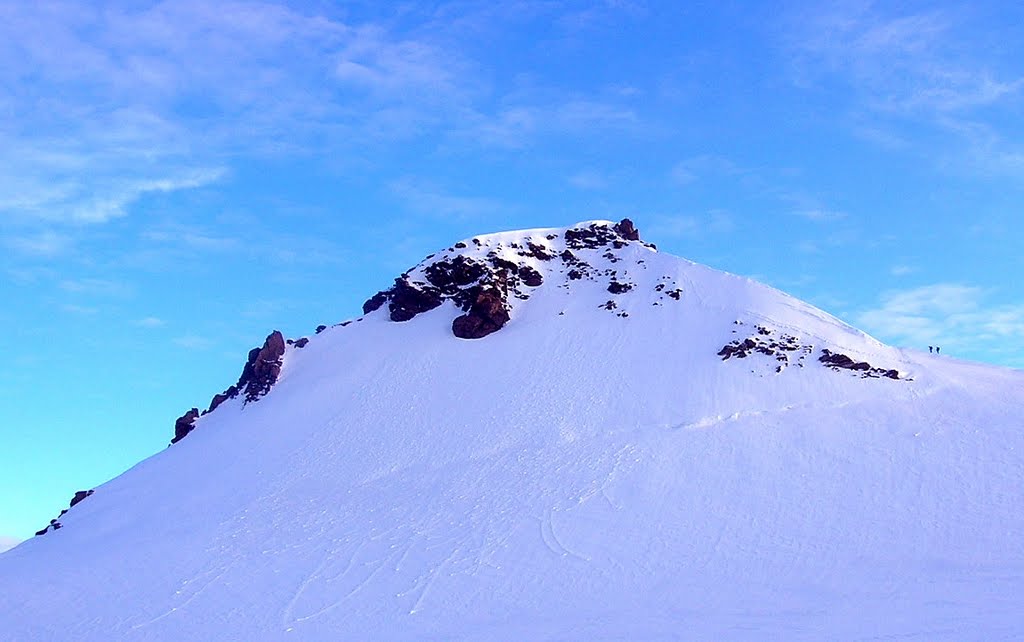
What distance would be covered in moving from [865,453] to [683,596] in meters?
15.0

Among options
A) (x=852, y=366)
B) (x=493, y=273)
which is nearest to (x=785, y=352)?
(x=852, y=366)

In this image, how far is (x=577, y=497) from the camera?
33125 mm

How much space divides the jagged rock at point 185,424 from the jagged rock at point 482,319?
19.0 m

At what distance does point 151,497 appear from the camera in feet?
142

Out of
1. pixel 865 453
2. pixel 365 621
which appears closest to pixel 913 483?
pixel 865 453

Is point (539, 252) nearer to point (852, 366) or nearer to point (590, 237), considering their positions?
point (590, 237)

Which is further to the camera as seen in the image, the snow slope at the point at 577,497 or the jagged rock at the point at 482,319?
the jagged rock at the point at 482,319

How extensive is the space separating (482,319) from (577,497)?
20.9m

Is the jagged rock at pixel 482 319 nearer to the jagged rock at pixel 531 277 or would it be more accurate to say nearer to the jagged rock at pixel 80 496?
the jagged rock at pixel 531 277

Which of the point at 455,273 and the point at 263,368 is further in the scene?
the point at 455,273

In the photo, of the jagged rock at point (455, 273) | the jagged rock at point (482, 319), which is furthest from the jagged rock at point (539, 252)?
the jagged rock at point (482, 319)

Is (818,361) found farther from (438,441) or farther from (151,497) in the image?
(151,497)

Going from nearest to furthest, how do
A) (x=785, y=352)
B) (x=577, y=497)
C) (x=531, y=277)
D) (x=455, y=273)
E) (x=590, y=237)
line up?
(x=577, y=497) → (x=785, y=352) → (x=455, y=273) → (x=531, y=277) → (x=590, y=237)

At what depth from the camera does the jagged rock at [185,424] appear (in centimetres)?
5541
